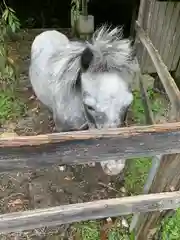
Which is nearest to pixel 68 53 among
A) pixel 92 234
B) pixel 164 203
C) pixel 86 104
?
pixel 86 104

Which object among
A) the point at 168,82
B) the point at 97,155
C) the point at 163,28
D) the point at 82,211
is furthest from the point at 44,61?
the point at 97,155

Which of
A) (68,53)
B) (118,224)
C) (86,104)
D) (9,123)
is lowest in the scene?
(118,224)

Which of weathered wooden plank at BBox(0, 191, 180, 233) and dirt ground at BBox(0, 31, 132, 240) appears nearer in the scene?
weathered wooden plank at BBox(0, 191, 180, 233)

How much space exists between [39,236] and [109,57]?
121 centimetres

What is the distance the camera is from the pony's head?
199cm

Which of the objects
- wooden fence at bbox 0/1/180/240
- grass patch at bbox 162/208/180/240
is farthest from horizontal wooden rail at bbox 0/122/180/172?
grass patch at bbox 162/208/180/240

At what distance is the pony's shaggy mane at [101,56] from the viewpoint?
2.06 meters

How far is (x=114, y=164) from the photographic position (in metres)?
2.16

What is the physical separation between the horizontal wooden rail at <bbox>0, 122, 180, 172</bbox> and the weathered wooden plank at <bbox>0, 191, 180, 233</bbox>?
455 mm

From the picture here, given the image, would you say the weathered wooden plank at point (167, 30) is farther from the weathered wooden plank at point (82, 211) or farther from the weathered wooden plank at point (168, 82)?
the weathered wooden plank at point (82, 211)

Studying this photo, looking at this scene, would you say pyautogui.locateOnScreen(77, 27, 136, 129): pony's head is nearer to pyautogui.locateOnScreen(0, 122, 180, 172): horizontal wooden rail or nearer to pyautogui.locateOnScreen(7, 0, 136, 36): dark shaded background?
pyautogui.locateOnScreen(0, 122, 180, 172): horizontal wooden rail

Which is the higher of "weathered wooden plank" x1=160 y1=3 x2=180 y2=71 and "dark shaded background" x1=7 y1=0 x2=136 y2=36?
"weathered wooden plank" x1=160 y1=3 x2=180 y2=71

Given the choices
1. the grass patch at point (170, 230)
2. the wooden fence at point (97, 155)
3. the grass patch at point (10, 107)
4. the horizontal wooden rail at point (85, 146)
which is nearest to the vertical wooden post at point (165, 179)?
the wooden fence at point (97, 155)

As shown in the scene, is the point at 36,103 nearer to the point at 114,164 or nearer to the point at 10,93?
the point at 10,93
